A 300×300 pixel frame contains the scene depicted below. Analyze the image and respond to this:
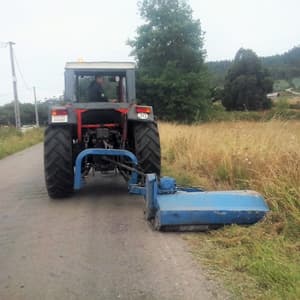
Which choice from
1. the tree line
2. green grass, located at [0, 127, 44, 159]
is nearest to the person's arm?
green grass, located at [0, 127, 44, 159]

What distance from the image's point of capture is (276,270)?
398 cm

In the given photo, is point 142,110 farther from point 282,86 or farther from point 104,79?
point 282,86

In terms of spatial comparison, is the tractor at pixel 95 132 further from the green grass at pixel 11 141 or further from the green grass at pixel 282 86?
the green grass at pixel 282 86

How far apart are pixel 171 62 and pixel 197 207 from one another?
3843cm

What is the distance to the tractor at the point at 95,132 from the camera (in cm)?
773

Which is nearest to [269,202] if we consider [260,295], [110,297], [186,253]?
[186,253]

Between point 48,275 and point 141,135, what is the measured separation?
397cm

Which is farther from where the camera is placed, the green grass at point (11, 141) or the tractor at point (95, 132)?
the green grass at point (11, 141)

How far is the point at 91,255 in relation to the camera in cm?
481

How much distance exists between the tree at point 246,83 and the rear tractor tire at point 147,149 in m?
27.7

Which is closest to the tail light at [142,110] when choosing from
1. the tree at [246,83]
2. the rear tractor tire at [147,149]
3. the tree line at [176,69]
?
the rear tractor tire at [147,149]

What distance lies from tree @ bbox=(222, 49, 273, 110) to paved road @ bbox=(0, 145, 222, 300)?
29360mm

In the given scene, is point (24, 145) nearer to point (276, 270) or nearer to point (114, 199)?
point (114, 199)

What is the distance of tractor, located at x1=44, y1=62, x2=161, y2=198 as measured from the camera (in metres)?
7.73
